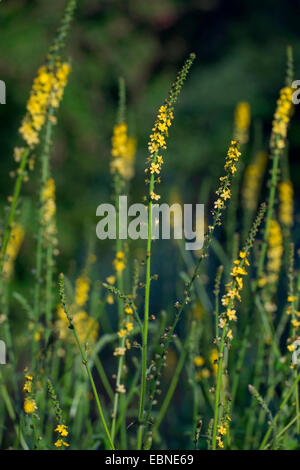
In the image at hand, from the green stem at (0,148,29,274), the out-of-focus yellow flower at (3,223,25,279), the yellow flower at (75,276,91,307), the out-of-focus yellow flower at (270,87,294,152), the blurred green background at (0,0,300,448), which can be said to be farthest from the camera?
the blurred green background at (0,0,300,448)

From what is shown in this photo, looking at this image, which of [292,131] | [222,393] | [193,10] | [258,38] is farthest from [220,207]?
[258,38]

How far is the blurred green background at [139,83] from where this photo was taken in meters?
7.30

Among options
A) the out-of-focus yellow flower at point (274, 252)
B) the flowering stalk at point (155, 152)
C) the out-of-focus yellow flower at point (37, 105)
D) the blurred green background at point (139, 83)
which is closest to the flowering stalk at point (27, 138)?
the out-of-focus yellow flower at point (37, 105)

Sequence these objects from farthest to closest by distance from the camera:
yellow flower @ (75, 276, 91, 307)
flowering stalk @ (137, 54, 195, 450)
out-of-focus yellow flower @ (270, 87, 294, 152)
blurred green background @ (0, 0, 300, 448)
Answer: blurred green background @ (0, 0, 300, 448) < yellow flower @ (75, 276, 91, 307) < out-of-focus yellow flower @ (270, 87, 294, 152) < flowering stalk @ (137, 54, 195, 450)

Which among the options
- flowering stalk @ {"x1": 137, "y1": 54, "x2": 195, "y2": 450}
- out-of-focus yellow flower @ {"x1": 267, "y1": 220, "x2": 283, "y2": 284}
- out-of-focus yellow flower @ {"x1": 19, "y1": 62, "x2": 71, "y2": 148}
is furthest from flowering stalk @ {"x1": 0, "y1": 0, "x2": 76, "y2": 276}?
out-of-focus yellow flower @ {"x1": 267, "y1": 220, "x2": 283, "y2": 284}

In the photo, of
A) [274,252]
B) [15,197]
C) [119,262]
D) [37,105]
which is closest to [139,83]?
[274,252]

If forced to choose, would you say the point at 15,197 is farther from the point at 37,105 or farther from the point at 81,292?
the point at 81,292

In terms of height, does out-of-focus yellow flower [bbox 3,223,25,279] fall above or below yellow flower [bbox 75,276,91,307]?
above

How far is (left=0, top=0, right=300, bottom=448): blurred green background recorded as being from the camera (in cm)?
730

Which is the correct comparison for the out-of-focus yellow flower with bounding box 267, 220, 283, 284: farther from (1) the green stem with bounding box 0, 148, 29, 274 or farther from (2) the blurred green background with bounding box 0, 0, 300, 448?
(2) the blurred green background with bounding box 0, 0, 300, 448

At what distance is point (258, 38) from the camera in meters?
10.2

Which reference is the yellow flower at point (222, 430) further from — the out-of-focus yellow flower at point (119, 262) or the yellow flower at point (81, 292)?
the yellow flower at point (81, 292)

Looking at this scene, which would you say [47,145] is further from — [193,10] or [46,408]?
[193,10]

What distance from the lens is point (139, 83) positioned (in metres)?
9.09
